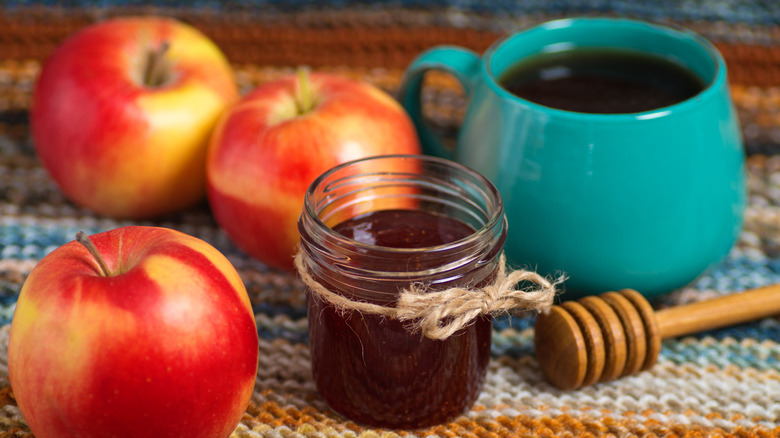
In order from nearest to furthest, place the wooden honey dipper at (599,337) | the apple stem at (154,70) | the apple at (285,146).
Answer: the wooden honey dipper at (599,337)
the apple at (285,146)
the apple stem at (154,70)

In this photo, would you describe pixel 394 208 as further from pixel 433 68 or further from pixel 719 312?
pixel 719 312

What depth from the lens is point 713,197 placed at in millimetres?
734

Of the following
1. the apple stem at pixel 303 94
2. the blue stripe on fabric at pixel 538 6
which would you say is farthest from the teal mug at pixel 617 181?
the blue stripe on fabric at pixel 538 6

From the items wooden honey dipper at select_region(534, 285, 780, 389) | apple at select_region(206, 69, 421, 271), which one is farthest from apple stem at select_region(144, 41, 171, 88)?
wooden honey dipper at select_region(534, 285, 780, 389)

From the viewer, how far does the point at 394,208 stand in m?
0.73

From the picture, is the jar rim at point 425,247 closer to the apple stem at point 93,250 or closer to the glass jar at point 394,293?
the glass jar at point 394,293

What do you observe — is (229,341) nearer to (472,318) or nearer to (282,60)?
(472,318)

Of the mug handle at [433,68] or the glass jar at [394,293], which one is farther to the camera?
the mug handle at [433,68]

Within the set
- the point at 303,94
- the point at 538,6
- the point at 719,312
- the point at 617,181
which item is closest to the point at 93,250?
the point at 303,94

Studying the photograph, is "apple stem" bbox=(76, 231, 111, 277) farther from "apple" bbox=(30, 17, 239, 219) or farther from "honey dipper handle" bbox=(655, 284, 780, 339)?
"honey dipper handle" bbox=(655, 284, 780, 339)

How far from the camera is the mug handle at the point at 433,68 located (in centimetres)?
84

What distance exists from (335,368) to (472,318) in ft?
0.38

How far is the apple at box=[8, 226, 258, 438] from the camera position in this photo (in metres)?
0.54

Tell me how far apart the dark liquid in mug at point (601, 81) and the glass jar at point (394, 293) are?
139 millimetres
